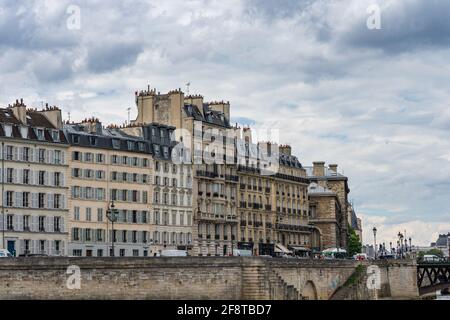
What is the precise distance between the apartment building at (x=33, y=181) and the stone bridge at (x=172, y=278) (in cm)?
2080

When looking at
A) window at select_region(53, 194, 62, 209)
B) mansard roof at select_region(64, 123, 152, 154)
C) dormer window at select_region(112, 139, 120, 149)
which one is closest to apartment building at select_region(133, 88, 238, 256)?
mansard roof at select_region(64, 123, 152, 154)

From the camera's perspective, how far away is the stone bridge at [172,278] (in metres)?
67.9

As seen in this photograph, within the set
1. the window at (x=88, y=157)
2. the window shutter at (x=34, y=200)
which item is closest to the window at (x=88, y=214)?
the window at (x=88, y=157)

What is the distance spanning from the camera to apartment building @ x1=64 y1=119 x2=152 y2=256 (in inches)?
4031

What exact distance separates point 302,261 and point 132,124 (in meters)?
26.9

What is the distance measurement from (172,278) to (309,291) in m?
21.8

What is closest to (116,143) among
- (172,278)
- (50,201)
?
(50,201)

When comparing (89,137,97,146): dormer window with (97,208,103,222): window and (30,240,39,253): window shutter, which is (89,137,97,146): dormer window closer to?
(97,208,103,222): window

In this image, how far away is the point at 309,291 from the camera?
9538 cm

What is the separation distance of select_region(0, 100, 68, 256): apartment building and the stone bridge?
20.8 metres

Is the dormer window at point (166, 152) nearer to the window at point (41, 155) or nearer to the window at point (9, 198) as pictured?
the window at point (41, 155)

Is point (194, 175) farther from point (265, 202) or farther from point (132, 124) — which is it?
point (265, 202)

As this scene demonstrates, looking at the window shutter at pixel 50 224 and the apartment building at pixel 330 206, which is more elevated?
the apartment building at pixel 330 206
